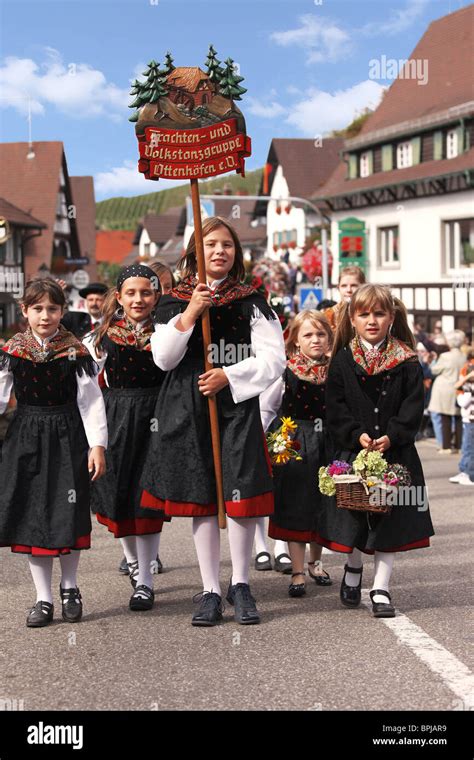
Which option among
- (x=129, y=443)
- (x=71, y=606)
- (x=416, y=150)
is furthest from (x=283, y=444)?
(x=416, y=150)

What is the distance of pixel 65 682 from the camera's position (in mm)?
4926

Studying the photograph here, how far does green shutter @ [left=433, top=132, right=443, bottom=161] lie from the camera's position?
31.6m

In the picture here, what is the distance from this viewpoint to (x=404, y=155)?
3434cm

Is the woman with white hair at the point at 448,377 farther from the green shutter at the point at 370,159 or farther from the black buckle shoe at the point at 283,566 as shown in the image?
the green shutter at the point at 370,159

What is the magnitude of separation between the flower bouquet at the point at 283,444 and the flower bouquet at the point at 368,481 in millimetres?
766

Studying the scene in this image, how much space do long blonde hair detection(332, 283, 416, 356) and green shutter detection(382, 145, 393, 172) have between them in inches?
1145

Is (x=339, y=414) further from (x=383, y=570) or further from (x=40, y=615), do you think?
(x=40, y=615)

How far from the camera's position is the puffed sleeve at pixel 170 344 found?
5.98 m

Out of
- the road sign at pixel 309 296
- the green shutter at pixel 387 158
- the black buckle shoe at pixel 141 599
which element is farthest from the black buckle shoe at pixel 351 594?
the green shutter at pixel 387 158

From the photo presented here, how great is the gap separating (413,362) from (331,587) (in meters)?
1.64

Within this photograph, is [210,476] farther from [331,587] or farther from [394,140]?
[394,140]

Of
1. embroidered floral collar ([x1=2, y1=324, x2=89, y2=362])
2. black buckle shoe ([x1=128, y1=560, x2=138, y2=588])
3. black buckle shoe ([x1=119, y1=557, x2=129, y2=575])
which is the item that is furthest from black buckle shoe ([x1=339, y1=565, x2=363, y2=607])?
embroidered floral collar ([x1=2, y1=324, x2=89, y2=362])

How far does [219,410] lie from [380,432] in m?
0.92
